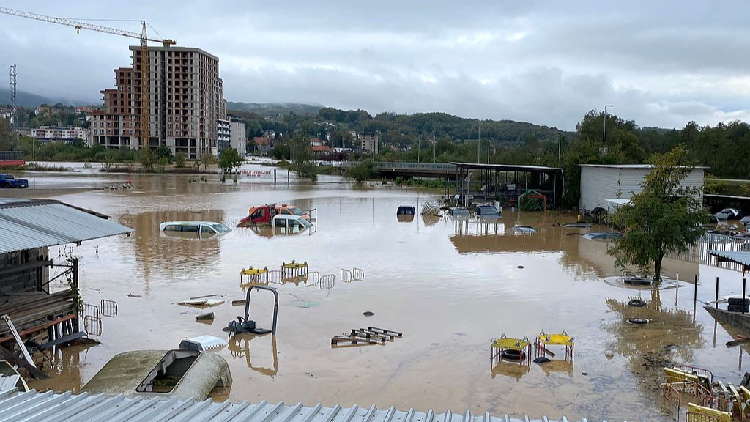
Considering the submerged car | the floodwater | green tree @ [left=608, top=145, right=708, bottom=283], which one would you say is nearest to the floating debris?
the floodwater

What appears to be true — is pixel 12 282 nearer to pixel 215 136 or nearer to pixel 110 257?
pixel 110 257

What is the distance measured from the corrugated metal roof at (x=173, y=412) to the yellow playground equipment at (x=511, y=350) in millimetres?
9667

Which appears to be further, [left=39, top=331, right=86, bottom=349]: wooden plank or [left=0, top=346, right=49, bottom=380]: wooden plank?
[left=39, top=331, right=86, bottom=349]: wooden plank

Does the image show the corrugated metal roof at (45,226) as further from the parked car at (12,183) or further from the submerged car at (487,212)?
the parked car at (12,183)

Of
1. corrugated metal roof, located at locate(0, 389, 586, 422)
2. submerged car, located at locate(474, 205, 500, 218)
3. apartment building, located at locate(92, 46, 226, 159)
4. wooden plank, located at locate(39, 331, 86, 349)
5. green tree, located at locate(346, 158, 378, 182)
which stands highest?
apartment building, located at locate(92, 46, 226, 159)

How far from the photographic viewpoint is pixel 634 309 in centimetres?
2198

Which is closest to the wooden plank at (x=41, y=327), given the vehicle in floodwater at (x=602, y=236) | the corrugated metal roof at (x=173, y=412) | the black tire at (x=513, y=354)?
the corrugated metal roof at (x=173, y=412)

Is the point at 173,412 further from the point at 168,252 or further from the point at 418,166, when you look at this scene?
the point at 418,166

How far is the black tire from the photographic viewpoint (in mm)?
16703

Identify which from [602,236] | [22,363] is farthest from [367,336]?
[602,236]

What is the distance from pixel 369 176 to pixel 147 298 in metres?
83.5

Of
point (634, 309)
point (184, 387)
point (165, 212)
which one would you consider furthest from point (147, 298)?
point (165, 212)

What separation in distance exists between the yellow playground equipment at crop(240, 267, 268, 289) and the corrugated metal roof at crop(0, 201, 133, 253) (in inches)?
271

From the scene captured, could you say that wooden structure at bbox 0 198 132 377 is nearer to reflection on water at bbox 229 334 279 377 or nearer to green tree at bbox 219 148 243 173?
reflection on water at bbox 229 334 279 377
